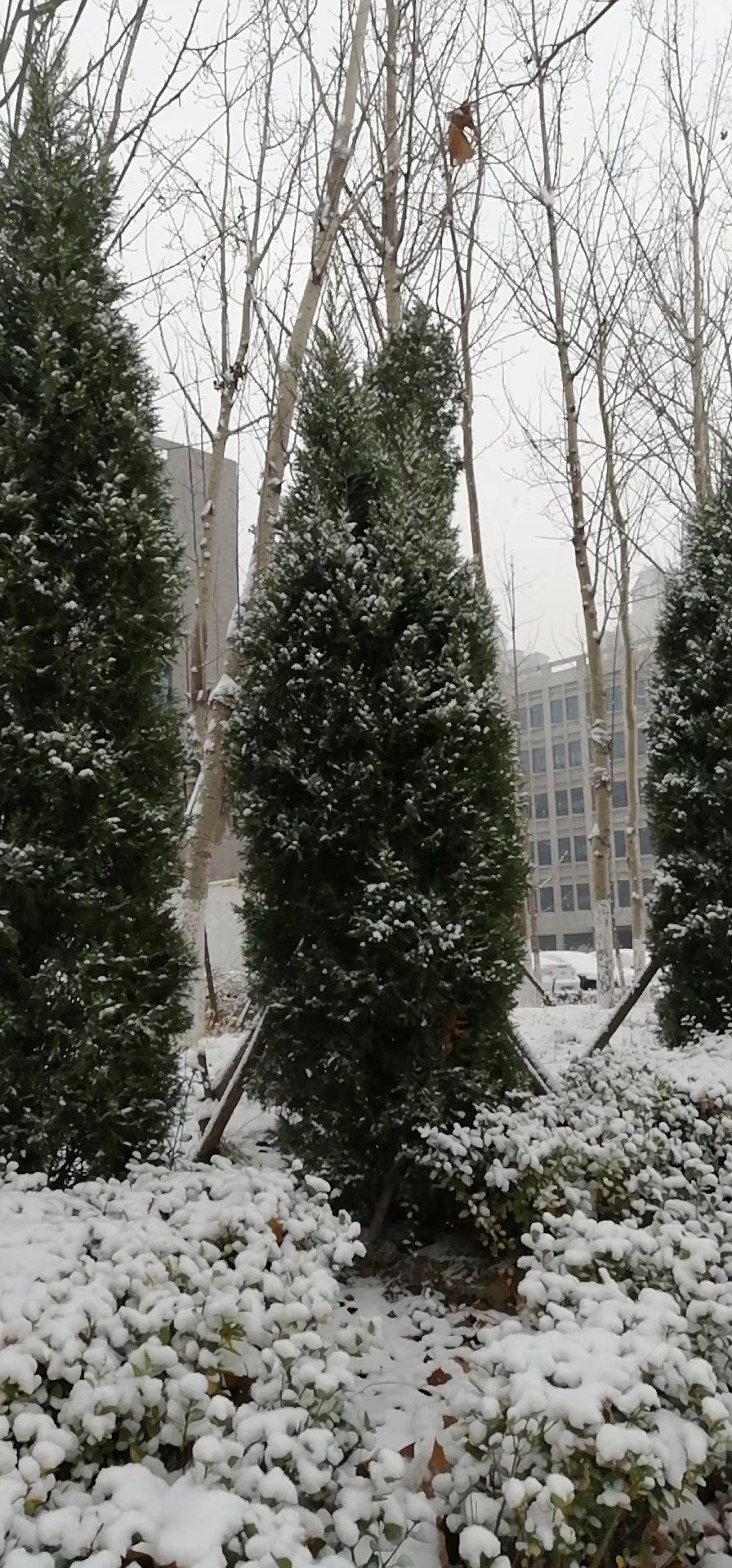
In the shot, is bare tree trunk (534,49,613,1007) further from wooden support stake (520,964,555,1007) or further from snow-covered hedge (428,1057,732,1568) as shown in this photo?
snow-covered hedge (428,1057,732,1568)

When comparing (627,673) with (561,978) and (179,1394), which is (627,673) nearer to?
(561,978)

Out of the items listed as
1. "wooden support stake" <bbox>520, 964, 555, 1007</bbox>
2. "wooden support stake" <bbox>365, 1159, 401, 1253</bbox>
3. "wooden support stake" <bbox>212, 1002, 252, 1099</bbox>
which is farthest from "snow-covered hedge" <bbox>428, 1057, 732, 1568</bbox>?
"wooden support stake" <bbox>212, 1002, 252, 1099</bbox>

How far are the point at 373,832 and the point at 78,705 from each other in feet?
3.89

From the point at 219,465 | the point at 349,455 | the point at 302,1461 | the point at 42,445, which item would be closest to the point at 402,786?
the point at 349,455

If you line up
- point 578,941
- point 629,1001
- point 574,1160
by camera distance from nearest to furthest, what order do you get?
point 574,1160 < point 629,1001 < point 578,941

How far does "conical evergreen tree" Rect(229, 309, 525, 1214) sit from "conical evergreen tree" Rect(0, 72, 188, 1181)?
0.42m

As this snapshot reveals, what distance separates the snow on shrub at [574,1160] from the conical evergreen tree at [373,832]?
0.21 m

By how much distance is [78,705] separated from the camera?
A: 340cm

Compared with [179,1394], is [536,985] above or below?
above

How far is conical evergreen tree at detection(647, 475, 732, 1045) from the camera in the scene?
541 cm

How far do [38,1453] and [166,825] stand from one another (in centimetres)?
210

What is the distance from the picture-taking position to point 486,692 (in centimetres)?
399

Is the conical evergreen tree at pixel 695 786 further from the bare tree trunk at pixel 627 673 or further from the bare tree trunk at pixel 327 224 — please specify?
the bare tree trunk at pixel 627 673

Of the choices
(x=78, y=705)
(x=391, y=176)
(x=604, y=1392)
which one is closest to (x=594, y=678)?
(x=391, y=176)
